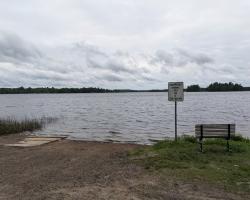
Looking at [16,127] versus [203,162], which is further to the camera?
[16,127]

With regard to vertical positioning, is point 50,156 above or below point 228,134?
below

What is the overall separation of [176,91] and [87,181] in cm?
641

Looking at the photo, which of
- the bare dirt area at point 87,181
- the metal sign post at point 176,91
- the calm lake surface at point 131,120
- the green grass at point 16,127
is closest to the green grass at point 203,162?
the bare dirt area at point 87,181

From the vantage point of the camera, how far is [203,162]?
10000mm

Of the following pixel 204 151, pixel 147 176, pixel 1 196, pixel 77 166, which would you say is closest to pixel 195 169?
pixel 147 176

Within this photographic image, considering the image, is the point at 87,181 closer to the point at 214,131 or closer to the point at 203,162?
the point at 203,162

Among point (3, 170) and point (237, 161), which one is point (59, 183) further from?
point (237, 161)

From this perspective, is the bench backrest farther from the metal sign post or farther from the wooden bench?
the metal sign post

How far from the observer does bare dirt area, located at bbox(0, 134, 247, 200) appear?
715 cm

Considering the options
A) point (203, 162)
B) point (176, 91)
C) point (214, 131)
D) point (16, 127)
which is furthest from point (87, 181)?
point (16, 127)

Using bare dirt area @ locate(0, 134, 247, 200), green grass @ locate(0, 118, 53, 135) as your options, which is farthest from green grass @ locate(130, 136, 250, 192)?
green grass @ locate(0, 118, 53, 135)

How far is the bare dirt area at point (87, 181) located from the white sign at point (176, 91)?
3159 millimetres

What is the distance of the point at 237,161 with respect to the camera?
1012 centimetres

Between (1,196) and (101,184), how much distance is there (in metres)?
2.08
